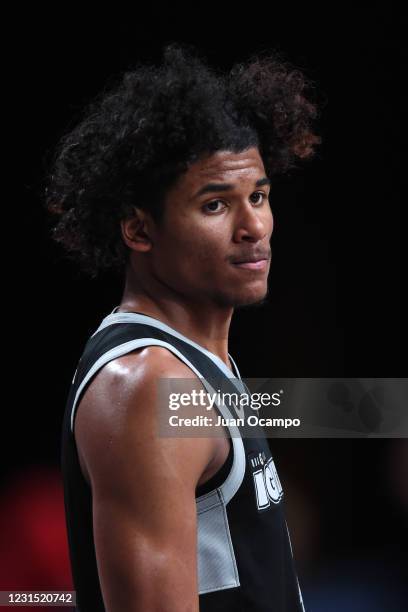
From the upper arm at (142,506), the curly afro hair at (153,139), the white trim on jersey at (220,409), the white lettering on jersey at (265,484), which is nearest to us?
the upper arm at (142,506)

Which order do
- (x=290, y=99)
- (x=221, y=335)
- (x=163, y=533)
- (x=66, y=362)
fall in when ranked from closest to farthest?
(x=163, y=533)
(x=221, y=335)
(x=290, y=99)
(x=66, y=362)

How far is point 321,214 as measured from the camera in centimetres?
306

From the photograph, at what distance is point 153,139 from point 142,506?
698 millimetres

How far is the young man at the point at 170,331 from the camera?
4.19 feet

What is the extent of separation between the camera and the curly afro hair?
1.63m

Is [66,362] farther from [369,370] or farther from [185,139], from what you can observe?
[185,139]

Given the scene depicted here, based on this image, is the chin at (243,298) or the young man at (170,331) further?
the chin at (243,298)

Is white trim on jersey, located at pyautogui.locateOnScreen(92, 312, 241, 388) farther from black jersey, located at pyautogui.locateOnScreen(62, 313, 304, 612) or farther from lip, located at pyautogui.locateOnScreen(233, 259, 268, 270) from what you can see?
lip, located at pyautogui.locateOnScreen(233, 259, 268, 270)

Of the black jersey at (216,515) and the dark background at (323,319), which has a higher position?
the dark background at (323,319)

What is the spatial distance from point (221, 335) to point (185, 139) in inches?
15.2

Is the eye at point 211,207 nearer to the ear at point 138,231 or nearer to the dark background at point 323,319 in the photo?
the ear at point 138,231

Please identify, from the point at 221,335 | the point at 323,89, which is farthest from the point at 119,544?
the point at 323,89

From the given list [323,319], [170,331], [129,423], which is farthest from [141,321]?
[323,319]

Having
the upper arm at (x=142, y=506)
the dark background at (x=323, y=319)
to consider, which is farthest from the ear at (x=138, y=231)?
the dark background at (x=323, y=319)
